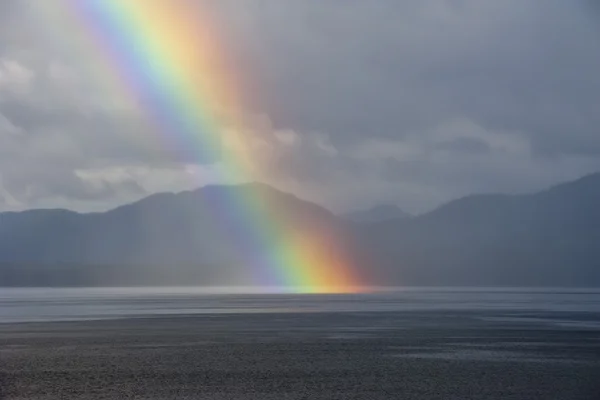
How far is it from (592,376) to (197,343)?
1641 inches

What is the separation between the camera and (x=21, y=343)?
320 ft

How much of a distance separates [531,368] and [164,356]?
104ft

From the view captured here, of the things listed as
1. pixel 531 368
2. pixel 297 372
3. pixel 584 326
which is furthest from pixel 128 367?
pixel 584 326

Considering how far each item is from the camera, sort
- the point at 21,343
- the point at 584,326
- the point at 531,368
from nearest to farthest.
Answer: the point at 531,368
the point at 21,343
the point at 584,326

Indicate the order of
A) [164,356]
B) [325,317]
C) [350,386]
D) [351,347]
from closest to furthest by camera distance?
[350,386]
[164,356]
[351,347]
[325,317]

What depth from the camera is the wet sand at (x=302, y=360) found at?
2448 inches

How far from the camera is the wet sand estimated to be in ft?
204

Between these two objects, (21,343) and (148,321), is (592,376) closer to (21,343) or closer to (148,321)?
(21,343)

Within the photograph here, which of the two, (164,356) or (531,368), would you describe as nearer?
(531,368)

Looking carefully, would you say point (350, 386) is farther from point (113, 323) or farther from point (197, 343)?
point (113, 323)

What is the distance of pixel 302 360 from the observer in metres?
79.2

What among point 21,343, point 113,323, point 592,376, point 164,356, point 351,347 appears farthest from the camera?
point 113,323

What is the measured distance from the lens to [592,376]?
2699 inches

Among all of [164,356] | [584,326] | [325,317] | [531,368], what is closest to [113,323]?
[325,317]
